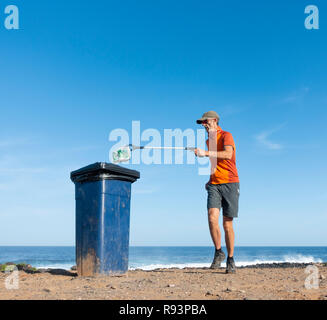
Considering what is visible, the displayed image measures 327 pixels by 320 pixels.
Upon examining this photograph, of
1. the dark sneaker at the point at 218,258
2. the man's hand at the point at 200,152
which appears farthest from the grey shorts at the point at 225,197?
the dark sneaker at the point at 218,258

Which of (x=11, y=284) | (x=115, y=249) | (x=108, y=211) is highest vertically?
(x=108, y=211)

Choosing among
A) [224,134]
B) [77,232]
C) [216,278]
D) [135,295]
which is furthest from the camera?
[224,134]

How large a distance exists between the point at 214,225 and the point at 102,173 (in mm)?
1792

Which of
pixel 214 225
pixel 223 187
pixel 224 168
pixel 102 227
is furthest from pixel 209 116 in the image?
pixel 102 227

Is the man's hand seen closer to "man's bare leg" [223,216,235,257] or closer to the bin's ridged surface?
"man's bare leg" [223,216,235,257]

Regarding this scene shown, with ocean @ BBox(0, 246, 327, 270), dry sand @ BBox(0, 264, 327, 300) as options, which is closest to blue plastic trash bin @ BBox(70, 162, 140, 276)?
dry sand @ BBox(0, 264, 327, 300)

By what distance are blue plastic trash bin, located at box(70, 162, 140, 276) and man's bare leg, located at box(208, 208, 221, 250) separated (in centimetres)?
119

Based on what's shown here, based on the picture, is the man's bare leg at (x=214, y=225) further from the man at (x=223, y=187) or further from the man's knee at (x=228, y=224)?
the man's knee at (x=228, y=224)

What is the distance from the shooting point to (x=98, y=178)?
15.2 feet

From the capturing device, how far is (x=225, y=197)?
16.9ft

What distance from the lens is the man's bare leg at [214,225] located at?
517cm
